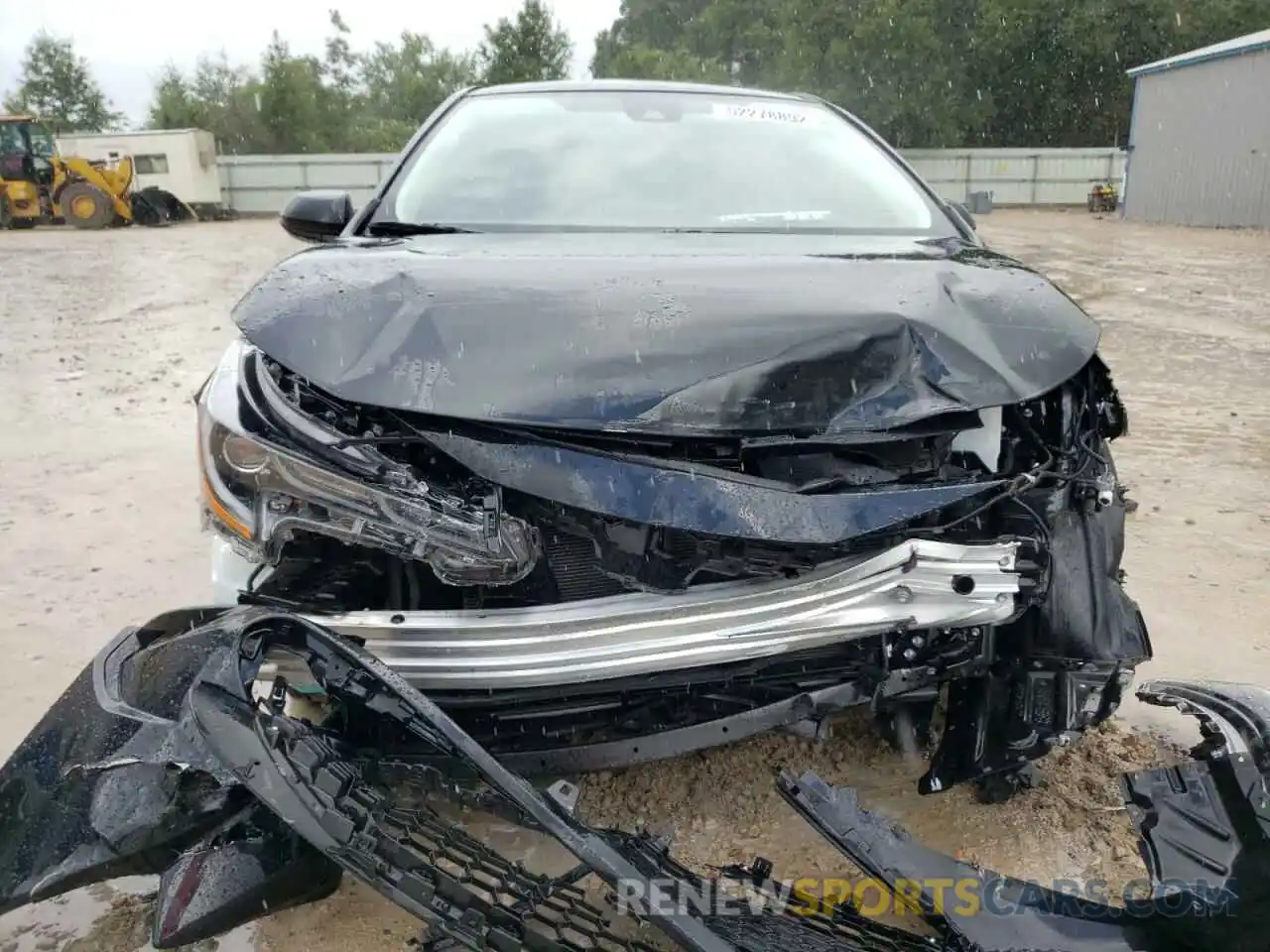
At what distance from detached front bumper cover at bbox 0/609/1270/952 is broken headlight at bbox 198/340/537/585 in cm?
18

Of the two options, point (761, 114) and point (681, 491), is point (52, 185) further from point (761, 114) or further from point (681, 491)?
point (681, 491)

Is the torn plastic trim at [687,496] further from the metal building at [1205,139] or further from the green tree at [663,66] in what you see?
the green tree at [663,66]

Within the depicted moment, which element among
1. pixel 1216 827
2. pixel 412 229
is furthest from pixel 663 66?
pixel 1216 827

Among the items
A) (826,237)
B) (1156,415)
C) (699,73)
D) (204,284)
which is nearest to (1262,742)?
(826,237)

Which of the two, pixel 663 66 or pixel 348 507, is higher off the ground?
pixel 663 66

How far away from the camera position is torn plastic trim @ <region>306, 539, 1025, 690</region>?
1750mm

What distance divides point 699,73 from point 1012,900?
43.0m

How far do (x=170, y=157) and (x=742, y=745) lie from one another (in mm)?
26360

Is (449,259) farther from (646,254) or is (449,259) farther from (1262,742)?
(1262,742)

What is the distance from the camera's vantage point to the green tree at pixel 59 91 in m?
44.2

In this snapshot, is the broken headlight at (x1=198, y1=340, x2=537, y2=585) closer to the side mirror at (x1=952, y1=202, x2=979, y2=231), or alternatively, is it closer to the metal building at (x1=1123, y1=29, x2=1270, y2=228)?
the side mirror at (x1=952, y1=202, x2=979, y2=231)

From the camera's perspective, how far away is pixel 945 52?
35406 mm

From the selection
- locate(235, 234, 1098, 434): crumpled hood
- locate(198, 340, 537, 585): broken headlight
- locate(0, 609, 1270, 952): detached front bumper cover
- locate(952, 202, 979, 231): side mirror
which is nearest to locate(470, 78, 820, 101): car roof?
locate(952, 202, 979, 231): side mirror

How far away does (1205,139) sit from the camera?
22031 millimetres
